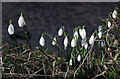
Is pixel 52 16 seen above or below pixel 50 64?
above

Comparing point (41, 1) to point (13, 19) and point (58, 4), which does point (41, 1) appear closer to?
point (58, 4)

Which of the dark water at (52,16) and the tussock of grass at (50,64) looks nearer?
the tussock of grass at (50,64)

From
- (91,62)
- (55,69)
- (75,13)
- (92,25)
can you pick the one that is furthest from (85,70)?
(75,13)

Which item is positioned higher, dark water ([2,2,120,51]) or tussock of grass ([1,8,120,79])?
dark water ([2,2,120,51])

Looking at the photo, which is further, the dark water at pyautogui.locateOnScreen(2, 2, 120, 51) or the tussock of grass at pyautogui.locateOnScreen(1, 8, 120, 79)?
the dark water at pyautogui.locateOnScreen(2, 2, 120, 51)

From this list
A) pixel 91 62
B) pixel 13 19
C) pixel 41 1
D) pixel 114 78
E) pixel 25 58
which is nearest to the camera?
pixel 114 78

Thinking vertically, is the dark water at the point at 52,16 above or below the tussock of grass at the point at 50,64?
above

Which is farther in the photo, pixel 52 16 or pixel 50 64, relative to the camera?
pixel 52 16

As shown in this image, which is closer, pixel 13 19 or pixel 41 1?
pixel 13 19
